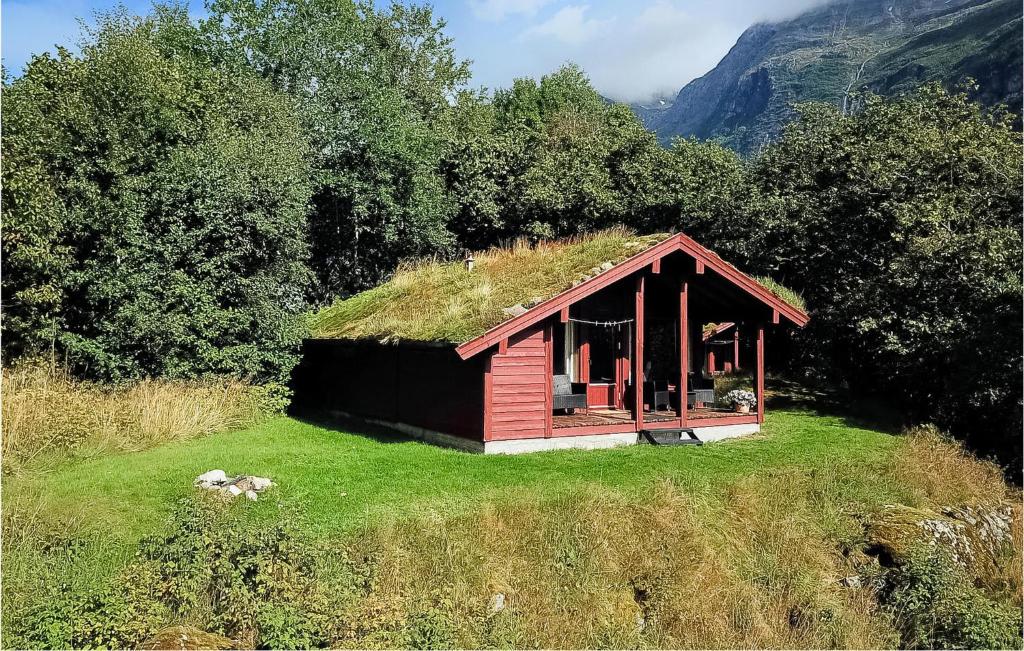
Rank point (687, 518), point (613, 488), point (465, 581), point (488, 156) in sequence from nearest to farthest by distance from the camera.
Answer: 1. point (465, 581)
2. point (687, 518)
3. point (613, 488)
4. point (488, 156)

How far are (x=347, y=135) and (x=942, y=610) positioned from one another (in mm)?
24765

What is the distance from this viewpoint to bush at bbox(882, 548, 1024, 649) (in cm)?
955

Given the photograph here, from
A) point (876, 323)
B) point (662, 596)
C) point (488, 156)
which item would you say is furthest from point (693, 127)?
point (662, 596)

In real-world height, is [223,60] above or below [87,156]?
above

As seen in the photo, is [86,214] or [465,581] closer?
[465,581]

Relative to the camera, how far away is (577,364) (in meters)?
17.8

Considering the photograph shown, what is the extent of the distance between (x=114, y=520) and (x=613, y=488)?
22.0 feet

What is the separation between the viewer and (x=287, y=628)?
7.61m

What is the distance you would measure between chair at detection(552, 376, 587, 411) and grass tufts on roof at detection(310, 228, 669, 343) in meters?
2.09

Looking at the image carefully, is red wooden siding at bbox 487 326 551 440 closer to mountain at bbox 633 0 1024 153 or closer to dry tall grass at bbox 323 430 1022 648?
dry tall grass at bbox 323 430 1022 648

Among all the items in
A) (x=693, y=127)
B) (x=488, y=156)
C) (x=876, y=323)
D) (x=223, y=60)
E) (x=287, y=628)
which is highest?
(x=693, y=127)

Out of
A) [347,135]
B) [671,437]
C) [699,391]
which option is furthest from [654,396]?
[347,135]

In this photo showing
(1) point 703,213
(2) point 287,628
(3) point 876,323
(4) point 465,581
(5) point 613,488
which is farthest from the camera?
(1) point 703,213

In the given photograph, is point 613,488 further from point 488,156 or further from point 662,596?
point 488,156
